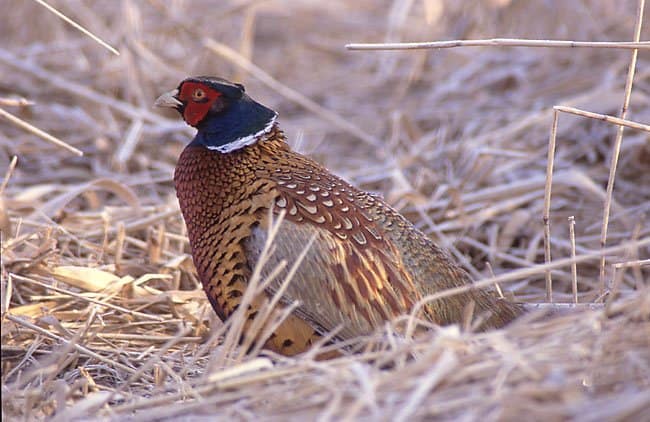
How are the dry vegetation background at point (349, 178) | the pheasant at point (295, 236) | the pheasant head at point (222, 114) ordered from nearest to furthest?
the dry vegetation background at point (349, 178), the pheasant at point (295, 236), the pheasant head at point (222, 114)

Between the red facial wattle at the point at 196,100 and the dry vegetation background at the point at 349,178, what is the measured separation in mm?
686

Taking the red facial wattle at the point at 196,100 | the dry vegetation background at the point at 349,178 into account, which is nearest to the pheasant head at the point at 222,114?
the red facial wattle at the point at 196,100

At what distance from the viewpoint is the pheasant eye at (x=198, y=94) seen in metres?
3.31

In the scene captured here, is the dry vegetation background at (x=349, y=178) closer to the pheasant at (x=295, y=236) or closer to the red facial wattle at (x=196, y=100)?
the pheasant at (x=295, y=236)

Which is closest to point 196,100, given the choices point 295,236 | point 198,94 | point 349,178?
point 198,94

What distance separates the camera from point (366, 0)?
387 inches

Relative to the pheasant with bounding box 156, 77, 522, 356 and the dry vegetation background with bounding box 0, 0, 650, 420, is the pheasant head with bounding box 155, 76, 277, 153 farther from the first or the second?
the dry vegetation background with bounding box 0, 0, 650, 420

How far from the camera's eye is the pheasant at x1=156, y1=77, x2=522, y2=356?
9.79 ft

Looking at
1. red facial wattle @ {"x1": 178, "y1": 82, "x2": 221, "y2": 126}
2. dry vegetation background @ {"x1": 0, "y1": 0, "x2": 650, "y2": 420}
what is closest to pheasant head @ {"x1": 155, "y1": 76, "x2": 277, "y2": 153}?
red facial wattle @ {"x1": 178, "y1": 82, "x2": 221, "y2": 126}

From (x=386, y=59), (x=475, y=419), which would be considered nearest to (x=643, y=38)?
(x=386, y=59)

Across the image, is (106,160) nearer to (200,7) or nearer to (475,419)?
(200,7)

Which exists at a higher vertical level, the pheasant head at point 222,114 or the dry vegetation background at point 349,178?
the pheasant head at point 222,114

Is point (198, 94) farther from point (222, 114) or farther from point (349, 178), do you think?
point (349, 178)

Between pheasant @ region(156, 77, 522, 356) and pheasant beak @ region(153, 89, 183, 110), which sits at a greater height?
pheasant beak @ region(153, 89, 183, 110)
